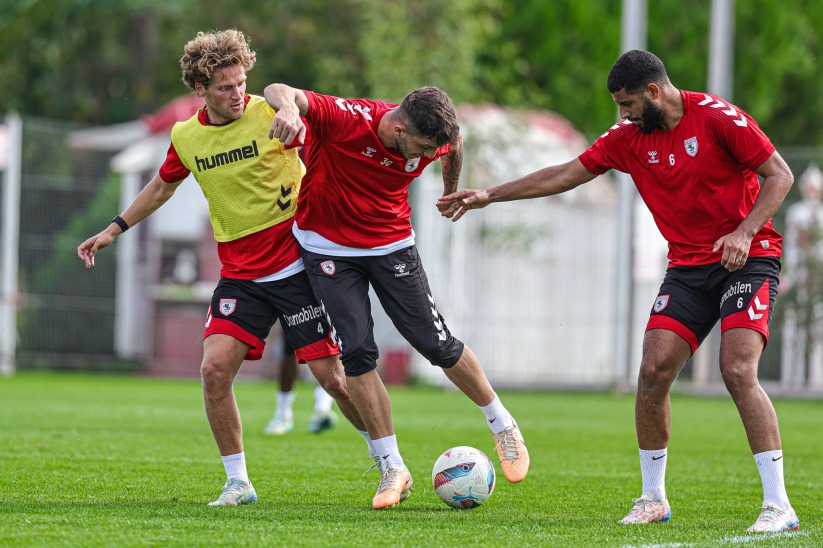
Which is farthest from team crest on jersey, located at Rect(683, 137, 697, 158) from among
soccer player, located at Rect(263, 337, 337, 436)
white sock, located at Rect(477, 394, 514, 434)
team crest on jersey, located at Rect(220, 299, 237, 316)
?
soccer player, located at Rect(263, 337, 337, 436)

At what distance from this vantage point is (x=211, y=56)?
6656mm

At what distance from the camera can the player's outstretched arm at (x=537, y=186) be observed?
6855 mm

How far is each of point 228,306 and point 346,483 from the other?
1.51 m

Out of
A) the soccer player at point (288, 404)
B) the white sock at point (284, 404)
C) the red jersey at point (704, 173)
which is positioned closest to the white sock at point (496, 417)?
the red jersey at point (704, 173)

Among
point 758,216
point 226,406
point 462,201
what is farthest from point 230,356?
point 758,216

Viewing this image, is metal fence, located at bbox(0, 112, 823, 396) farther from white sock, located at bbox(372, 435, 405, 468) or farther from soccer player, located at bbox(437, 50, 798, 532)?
soccer player, located at bbox(437, 50, 798, 532)

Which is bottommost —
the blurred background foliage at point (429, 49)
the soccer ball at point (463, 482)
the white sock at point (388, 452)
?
the soccer ball at point (463, 482)

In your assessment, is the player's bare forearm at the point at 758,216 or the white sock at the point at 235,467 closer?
the player's bare forearm at the point at 758,216

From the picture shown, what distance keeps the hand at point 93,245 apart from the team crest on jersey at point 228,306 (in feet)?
2.31

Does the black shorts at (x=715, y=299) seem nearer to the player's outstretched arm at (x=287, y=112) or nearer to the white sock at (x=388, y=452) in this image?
the white sock at (x=388, y=452)

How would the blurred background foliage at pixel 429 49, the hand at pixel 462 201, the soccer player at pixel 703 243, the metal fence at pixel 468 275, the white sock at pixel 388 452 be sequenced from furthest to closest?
the blurred background foliage at pixel 429 49 → the metal fence at pixel 468 275 → the hand at pixel 462 201 → the white sock at pixel 388 452 → the soccer player at pixel 703 243

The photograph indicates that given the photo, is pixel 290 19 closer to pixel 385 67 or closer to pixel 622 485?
pixel 385 67

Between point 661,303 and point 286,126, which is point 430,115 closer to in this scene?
point 286,126

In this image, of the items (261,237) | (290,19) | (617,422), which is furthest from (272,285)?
(290,19)
